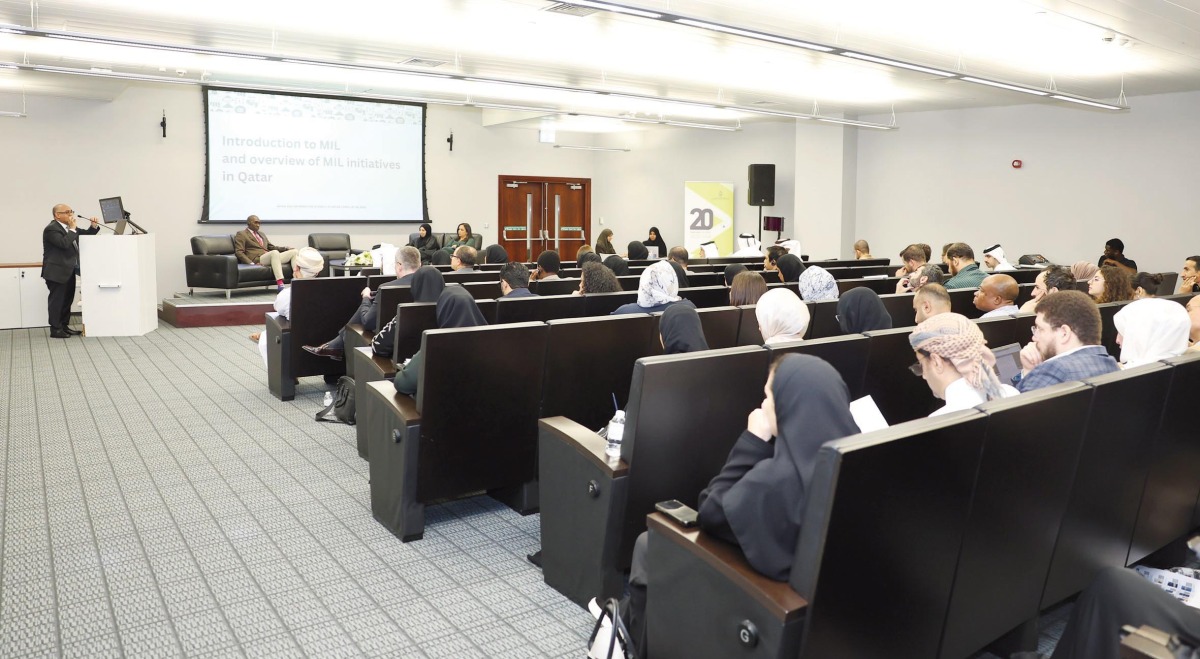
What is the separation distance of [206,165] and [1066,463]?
45.0 ft

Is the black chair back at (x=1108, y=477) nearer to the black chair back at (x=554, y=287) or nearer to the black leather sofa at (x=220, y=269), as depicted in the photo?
the black chair back at (x=554, y=287)

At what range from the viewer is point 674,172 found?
1670 centimetres

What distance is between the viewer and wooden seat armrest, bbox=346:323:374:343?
5745 mm

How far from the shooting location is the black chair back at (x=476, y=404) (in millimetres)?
3461

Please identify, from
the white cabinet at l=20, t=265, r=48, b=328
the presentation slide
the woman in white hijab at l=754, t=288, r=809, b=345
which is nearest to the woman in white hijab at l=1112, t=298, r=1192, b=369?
the woman in white hijab at l=754, t=288, r=809, b=345

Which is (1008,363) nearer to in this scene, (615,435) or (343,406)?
(615,435)

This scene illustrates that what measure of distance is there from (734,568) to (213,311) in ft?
34.8

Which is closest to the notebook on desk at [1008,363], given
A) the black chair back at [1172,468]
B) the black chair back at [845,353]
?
the black chair back at [845,353]

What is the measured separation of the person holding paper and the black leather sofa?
0.47 feet

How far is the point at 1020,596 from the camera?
240cm

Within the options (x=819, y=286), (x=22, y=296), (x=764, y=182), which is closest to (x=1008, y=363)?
(x=819, y=286)

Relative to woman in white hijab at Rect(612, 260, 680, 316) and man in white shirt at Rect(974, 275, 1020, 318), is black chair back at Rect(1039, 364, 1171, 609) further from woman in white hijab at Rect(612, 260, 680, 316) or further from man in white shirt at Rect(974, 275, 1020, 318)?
woman in white hijab at Rect(612, 260, 680, 316)

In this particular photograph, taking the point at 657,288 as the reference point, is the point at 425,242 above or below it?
above

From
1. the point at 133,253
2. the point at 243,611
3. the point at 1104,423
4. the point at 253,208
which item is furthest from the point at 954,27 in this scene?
the point at 253,208
